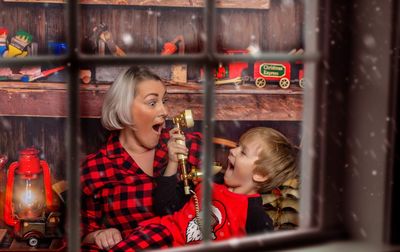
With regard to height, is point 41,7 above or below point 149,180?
above

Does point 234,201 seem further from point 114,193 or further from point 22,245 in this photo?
point 22,245

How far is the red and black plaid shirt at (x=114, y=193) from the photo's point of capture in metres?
2.02

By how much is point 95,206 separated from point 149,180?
0.66ft

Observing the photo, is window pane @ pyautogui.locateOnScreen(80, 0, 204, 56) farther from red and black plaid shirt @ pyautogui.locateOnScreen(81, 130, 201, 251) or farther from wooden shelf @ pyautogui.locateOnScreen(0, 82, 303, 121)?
red and black plaid shirt @ pyautogui.locateOnScreen(81, 130, 201, 251)

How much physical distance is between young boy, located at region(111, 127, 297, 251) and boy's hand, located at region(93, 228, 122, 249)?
0.04 metres

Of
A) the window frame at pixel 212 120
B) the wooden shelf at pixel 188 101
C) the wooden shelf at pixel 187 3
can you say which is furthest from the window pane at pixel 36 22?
the window frame at pixel 212 120

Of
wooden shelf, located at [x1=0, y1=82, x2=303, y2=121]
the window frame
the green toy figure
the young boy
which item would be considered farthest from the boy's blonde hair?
the window frame

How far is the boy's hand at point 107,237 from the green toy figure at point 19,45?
0.86m

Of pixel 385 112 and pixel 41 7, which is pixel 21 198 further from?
pixel 385 112

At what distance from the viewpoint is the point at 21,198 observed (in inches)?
91.4

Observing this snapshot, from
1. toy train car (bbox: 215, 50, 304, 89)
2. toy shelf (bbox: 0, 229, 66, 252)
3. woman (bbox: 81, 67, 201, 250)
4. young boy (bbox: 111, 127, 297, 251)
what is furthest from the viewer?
toy train car (bbox: 215, 50, 304, 89)

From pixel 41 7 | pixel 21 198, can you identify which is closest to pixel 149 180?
pixel 21 198

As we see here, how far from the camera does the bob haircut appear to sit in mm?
2107

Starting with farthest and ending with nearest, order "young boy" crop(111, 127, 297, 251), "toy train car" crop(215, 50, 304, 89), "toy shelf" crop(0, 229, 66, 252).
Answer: "toy train car" crop(215, 50, 304, 89) < "toy shelf" crop(0, 229, 66, 252) < "young boy" crop(111, 127, 297, 251)
